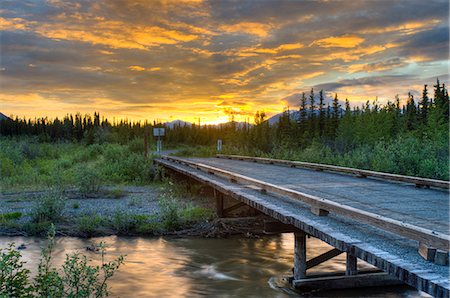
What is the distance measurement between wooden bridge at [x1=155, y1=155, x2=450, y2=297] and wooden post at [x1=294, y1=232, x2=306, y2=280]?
0.02m

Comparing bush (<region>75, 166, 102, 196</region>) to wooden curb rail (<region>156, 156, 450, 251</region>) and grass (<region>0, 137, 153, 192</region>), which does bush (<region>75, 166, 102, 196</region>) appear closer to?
grass (<region>0, 137, 153, 192</region>)

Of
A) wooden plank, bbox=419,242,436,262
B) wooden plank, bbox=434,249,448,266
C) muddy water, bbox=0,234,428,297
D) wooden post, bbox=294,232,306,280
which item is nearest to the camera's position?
wooden plank, bbox=434,249,448,266

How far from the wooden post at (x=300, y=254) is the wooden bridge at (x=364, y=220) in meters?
0.02

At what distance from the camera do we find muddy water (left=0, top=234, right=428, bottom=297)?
8.82 meters

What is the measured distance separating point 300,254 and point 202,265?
9.48 ft

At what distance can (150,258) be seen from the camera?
1092 cm

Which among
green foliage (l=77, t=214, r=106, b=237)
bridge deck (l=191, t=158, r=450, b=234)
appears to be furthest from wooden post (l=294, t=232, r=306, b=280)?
green foliage (l=77, t=214, r=106, b=237)

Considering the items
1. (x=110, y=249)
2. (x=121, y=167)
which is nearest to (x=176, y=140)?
(x=121, y=167)

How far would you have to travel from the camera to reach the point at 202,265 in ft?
34.3

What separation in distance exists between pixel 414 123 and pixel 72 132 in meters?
48.8

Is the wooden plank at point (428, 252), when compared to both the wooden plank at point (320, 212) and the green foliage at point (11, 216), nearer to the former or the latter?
the wooden plank at point (320, 212)

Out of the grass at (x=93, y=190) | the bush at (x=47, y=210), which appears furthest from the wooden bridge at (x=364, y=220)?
the bush at (x=47, y=210)

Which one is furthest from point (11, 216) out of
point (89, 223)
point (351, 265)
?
point (351, 265)

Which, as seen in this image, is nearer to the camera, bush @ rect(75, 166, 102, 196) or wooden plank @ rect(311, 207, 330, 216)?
wooden plank @ rect(311, 207, 330, 216)
